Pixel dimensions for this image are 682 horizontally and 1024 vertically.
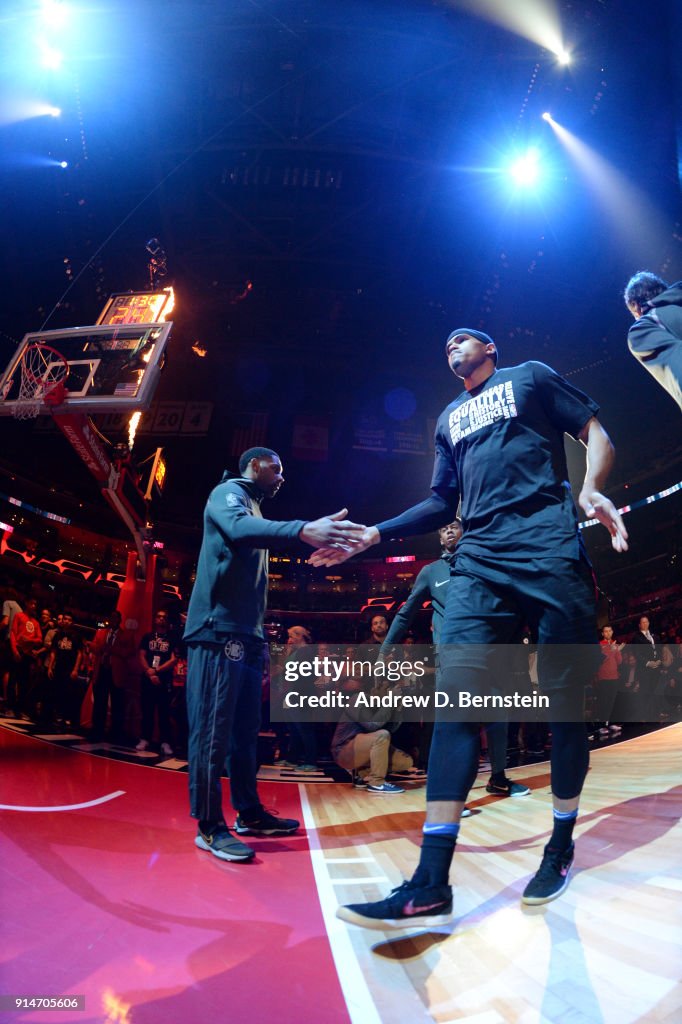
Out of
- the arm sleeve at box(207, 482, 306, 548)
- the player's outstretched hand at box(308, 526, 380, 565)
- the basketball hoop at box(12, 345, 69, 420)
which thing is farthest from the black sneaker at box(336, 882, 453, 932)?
the basketball hoop at box(12, 345, 69, 420)

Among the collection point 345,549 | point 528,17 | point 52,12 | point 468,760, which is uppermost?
point 528,17

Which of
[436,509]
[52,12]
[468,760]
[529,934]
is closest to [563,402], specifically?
[436,509]

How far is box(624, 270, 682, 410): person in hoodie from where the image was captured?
192 cm

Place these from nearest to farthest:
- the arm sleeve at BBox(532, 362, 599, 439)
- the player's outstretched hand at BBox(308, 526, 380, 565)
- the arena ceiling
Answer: the arm sleeve at BBox(532, 362, 599, 439)
the player's outstretched hand at BBox(308, 526, 380, 565)
the arena ceiling

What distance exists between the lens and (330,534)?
5.21 ft

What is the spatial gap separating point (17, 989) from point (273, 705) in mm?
3746

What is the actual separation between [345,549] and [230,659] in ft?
2.25

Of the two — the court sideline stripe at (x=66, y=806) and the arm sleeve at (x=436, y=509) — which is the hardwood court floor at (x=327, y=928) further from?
the arm sleeve at (x=436, y=509)

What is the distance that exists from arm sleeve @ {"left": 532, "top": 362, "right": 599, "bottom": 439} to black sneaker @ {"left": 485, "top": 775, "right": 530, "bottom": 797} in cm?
207

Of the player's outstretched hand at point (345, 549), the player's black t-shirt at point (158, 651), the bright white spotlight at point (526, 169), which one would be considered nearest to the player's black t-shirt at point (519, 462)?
the player's outstretched hand at point (345, 549)

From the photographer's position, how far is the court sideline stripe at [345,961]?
2.74ft

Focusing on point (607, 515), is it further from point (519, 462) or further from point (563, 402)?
point (563, 402)

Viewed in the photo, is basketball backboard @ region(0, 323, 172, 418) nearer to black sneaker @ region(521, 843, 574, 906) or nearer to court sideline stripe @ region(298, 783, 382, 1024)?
court sideline stripe @ region(298, 783, 382, 1024)

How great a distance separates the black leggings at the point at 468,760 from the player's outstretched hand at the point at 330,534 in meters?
0.60
